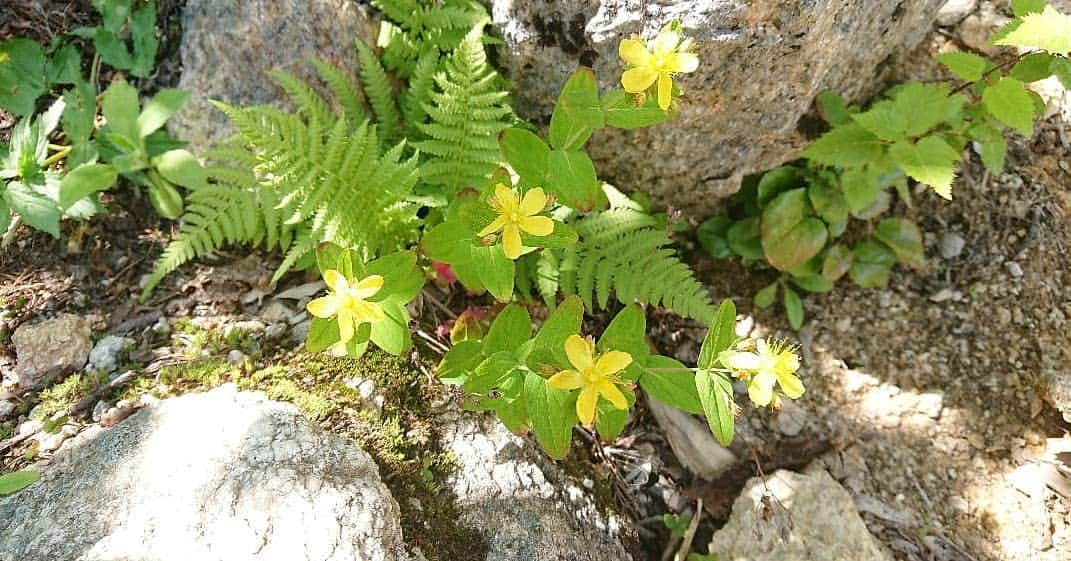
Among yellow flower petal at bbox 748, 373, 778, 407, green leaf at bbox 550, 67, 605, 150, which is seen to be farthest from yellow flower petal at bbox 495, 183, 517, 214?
yellow flower petal at bbox 748, 373, 778, 407

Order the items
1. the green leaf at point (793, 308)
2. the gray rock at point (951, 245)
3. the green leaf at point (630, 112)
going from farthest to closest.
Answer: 1. the gray rock at point (951, 245)
2. the green leaf at point (793, 308)
3. the green leaf at point (630, 112)

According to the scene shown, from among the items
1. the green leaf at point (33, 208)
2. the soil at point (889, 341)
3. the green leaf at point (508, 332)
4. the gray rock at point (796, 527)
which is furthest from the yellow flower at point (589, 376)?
the green leaf at point (33, 208)

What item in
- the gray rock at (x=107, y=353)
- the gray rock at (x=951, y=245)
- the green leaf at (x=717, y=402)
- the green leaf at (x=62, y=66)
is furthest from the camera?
the gray rock at (x=951, y=245)

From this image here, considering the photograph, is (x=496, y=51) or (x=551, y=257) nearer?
(x=551, y=257)

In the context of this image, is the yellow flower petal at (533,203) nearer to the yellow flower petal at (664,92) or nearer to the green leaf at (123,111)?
the yellow flower petal at (664,92)

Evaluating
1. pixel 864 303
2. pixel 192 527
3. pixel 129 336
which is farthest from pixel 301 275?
pixel 864 303

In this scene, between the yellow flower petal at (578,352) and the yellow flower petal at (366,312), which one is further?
the yellow flower petal at (366,312)

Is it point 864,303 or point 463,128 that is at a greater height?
point 463,128

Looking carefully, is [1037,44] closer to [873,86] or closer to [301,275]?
[873,86]

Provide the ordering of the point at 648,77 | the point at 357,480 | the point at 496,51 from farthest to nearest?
the point at 496,51 < the point at 357,480 < the point at 648,77
